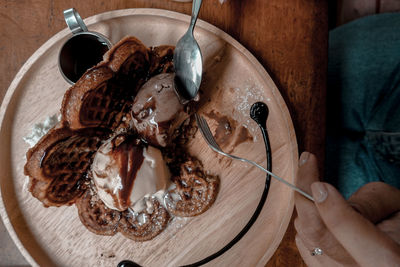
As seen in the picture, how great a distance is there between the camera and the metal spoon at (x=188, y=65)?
975 millimetres

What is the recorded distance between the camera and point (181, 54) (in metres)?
0.99

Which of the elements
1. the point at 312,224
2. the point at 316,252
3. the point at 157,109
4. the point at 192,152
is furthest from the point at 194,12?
the point at 316,252

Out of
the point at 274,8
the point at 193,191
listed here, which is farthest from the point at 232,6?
the point at 193,191

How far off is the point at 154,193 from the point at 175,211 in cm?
11

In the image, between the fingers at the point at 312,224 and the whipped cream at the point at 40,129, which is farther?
the whipped cream at the point at 40,129

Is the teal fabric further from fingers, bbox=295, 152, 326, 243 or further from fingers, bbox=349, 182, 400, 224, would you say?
fingers, bbox=295, 152, 326, 243

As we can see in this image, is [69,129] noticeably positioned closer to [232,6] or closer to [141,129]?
[141,129]

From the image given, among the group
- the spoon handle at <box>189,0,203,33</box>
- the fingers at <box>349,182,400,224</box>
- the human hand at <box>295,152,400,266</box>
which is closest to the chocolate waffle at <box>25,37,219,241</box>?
the spoon handle at <box>189,0,203,33</box>

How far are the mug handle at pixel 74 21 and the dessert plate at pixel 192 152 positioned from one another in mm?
88

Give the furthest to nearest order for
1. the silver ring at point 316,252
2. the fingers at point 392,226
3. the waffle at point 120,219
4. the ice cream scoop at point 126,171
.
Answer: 1. the waffle at point 120,219
2. the ice cream scoop at point 126,171
3. the silver ring at point 316,252
4. the fingers at point 392,226

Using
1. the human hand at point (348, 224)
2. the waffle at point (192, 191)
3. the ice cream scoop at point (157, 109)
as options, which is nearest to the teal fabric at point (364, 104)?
the human hand at point (348, 224)

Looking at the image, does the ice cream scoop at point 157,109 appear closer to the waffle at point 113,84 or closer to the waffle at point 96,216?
the waffle at point 113,84

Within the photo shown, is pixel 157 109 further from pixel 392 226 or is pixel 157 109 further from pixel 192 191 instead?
pixel 392 226

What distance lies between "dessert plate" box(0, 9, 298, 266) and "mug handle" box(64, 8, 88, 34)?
3.5 inches
